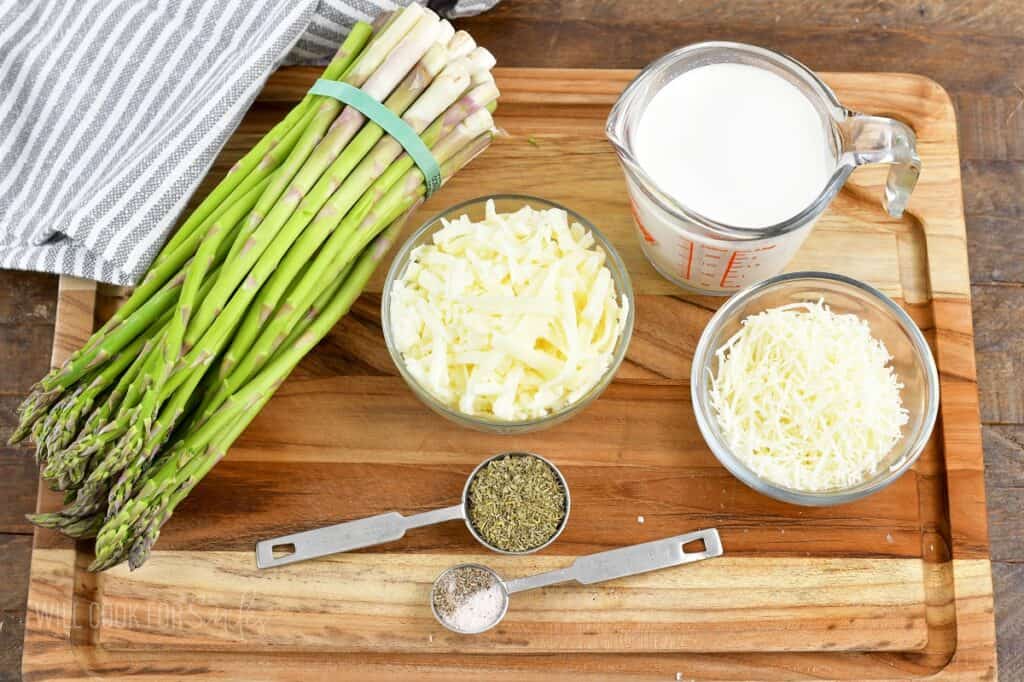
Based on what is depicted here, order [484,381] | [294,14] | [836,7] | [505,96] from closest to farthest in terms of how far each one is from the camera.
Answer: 1. [484,381]
2. [294,14]
3. [505,96]
4. [836,7]

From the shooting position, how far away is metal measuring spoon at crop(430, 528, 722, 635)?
6.31 feet

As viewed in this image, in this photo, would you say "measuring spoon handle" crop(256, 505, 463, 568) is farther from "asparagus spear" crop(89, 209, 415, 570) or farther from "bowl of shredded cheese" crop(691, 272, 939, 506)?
"bowl of shredded cheese" crop(691, 272, 939, 506)

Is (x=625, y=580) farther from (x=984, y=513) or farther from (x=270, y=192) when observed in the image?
(x=270, y=192)

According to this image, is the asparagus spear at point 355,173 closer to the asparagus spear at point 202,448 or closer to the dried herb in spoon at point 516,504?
the asparagus spear at point 202,448

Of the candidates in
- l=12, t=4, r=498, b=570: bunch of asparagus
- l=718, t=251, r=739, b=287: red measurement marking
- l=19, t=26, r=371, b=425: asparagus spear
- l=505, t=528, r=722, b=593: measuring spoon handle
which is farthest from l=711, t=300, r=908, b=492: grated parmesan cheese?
l=19, t=26, r=371, b=425: asparagus spear

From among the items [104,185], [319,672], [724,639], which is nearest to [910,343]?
[724,639]

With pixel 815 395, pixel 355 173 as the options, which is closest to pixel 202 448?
pixel 355 173

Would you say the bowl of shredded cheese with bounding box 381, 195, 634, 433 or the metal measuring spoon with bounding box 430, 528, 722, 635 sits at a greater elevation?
the bowl of shredded cheese with bounding box 381, 195, 634, 433

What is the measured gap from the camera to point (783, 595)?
196cm

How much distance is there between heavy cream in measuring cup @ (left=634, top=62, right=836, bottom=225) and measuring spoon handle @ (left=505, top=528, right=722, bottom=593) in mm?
659

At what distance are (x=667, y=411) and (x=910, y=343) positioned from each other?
51 cm

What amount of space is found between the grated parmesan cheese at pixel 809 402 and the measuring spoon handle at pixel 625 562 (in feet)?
0.71

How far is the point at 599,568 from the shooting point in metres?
1.93

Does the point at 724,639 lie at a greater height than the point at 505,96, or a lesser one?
lesser
